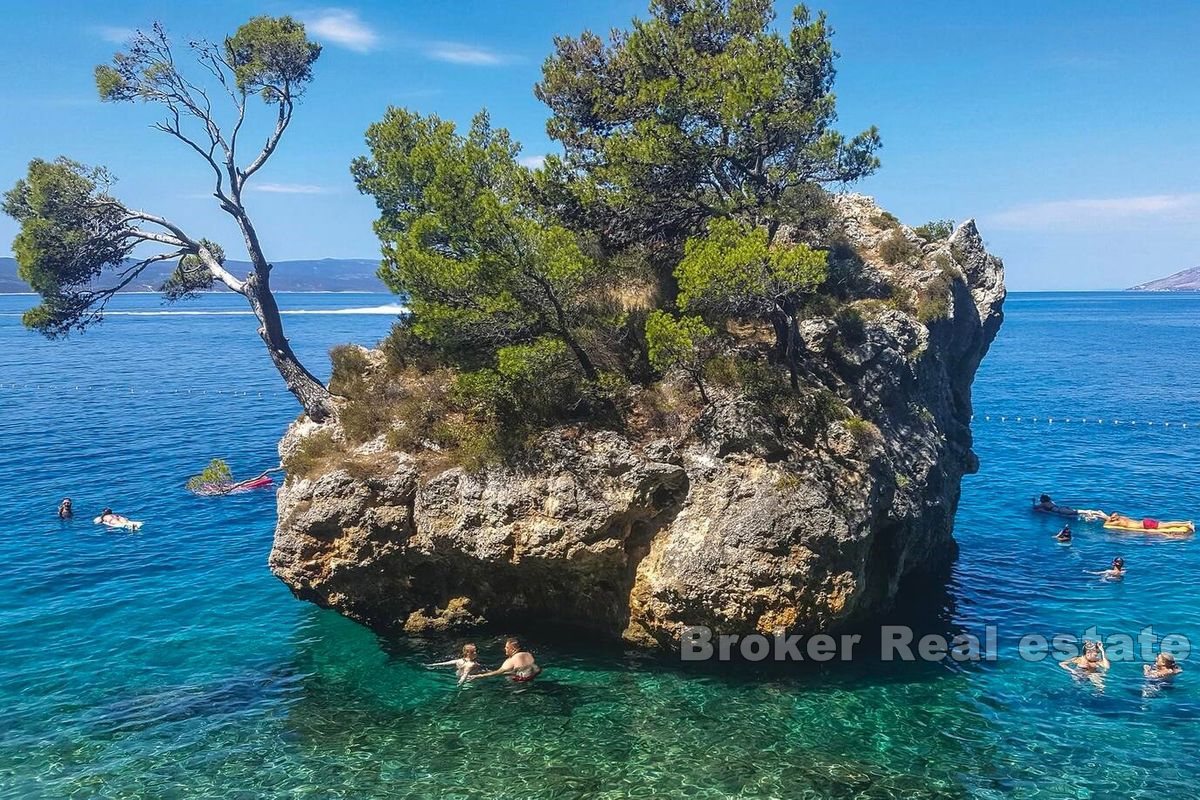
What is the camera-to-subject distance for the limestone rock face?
67.9 ft

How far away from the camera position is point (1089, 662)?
2236 cm

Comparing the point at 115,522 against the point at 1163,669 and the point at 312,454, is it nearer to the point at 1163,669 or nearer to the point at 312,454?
the point at 312,454

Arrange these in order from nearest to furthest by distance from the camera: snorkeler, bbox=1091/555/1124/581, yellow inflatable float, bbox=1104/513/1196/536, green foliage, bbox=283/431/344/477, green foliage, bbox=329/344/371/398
Result: green foliage, bbox=283/431/344/477 < green foliage, bbox=329/344/371/398 < snorkeler, bbox=1091/555/1124/581 < yellow inflatable float, bbox=1104/513/1196/536

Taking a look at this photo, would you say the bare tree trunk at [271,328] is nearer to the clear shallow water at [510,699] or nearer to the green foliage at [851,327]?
the clear shallow water at [510,699]

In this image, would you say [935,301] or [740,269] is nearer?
[740,269]

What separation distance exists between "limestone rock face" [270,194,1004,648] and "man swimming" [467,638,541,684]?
2.44 m

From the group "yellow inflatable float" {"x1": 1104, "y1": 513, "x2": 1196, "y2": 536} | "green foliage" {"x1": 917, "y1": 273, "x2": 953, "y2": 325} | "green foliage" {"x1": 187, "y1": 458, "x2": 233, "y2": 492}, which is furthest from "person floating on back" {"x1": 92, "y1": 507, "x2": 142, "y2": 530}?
"yellow inflatable float" {"x1": 1104, "y1": 513, "x2": 1196, "y2": 536}

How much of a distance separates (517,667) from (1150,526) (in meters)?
31.3

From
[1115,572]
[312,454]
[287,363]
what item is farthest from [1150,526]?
[287,363]

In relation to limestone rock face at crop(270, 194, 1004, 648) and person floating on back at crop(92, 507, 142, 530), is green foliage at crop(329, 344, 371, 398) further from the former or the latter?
person floating on back at crop(92, 507, 142, 530)

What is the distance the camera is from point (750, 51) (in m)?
23.7

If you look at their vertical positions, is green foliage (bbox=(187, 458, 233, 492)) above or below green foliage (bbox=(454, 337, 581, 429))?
below

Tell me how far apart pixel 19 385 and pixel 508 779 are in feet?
273

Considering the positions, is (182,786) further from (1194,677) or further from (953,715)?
(1194,677)
